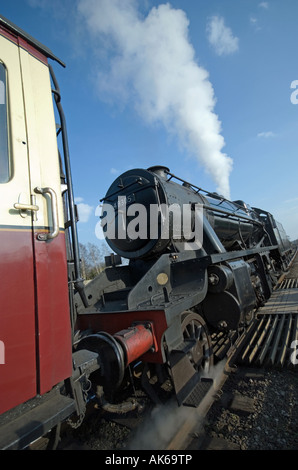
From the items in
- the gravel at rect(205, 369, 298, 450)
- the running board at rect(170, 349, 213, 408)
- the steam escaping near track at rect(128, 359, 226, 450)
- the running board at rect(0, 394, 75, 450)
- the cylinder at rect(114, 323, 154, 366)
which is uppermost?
the cylinder at rect(114, 323, 154, 366)

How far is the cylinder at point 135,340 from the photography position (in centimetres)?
192

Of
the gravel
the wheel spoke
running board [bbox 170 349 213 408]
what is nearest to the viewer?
the gravel

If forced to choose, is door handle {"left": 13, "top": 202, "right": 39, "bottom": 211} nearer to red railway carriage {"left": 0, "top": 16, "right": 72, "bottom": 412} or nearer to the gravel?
red railway carriage {"left": 0, "top": 16, "right": 72, "bottom": 412}

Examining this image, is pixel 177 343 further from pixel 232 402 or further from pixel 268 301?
pixel 268 301

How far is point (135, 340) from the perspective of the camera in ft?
6.73

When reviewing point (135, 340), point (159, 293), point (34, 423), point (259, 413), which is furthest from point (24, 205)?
point (259, 413)

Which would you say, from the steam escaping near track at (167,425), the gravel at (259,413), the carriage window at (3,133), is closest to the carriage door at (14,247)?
the carriage window at (3,133)

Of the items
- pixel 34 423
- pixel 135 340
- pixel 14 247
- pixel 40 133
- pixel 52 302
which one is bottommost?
pixel 34 423

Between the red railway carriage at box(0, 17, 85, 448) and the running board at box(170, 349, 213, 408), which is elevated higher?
the red railway carriage at box(0, 17, 85, 448)

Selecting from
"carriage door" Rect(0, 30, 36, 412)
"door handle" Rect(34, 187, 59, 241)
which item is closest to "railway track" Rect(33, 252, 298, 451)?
"carriage door" Rect(0, 30, 36, 412)

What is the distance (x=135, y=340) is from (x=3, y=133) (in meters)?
1.82

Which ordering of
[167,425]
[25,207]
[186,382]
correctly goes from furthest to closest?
[186,382], [167,425], [25,207]

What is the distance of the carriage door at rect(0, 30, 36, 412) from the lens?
1180 millimetres

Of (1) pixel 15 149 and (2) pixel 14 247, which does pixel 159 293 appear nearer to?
(2) pixel 14 247
